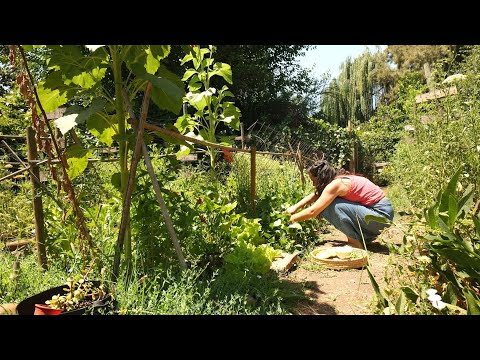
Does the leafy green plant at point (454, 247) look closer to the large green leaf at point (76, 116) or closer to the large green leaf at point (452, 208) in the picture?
the large green leaf at point (452, 208)

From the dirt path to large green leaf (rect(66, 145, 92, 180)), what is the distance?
5.68 feet

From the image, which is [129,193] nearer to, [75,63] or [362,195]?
[75,63]

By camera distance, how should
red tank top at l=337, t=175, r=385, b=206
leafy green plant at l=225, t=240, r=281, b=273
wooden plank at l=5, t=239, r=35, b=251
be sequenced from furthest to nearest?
red tank top at l=337, t=175, r=385, b=206 → wooden plank at l=5, t=239, r=35, b=251 → leafy green plant at l=225, t=240, r=281, b=273

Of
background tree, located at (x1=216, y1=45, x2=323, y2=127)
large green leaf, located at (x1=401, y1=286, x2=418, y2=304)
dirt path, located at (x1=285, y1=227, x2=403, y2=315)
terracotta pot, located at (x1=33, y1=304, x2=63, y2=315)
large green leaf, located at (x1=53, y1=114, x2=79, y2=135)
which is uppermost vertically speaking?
background tree, located at (x1=216, y1=45, x2=323, y2=127)

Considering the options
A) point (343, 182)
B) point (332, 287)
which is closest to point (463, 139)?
point (343, 182)

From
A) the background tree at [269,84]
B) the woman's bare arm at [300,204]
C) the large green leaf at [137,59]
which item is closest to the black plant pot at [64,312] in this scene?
the large green leaf at [137,59]

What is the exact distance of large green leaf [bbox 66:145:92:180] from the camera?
247cm

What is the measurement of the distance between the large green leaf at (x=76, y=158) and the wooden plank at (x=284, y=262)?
5.77ft

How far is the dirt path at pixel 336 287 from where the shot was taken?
2604 mm

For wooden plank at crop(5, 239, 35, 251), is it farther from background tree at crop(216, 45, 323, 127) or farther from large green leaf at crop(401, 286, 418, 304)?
background tree at crop(216, 45, 323, 127)

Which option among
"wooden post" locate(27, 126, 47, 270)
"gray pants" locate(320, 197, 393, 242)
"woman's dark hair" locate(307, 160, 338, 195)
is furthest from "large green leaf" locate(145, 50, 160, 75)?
"gray pants" locate(320, 197, 393, 242)

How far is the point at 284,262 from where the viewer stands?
11.1 feet
